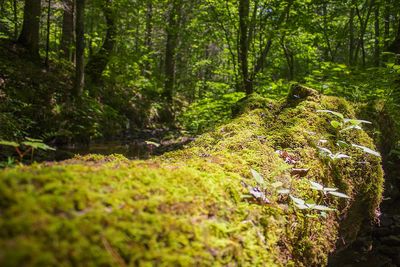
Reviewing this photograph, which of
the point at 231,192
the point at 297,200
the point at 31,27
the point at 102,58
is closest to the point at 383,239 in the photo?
the point at 297,200

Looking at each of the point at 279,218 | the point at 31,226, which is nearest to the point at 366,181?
the point at 279,218

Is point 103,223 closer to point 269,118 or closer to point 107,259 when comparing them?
point 107,259

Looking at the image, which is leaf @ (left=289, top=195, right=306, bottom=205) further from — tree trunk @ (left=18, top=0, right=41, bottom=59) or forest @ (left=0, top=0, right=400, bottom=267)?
tree trunk @ (left=18, top=0, right=41, bottom=59)

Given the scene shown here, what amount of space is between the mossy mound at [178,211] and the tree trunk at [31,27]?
1019 centimetres

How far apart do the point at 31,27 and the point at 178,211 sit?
38.4 ft

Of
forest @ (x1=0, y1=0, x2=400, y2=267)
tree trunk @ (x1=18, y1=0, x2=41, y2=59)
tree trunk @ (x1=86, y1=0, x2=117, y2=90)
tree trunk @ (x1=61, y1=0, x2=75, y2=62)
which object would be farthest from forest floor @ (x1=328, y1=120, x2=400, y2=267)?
tree trunk @ (x1=61, y1=0, x2=75, y2=62)

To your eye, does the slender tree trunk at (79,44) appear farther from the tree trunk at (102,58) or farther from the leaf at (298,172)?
the leaf at (298,172)

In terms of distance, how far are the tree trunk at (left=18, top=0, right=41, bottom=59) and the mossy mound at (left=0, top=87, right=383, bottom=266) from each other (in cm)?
1019

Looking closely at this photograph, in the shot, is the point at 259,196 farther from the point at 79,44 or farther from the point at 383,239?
the point at 79,44

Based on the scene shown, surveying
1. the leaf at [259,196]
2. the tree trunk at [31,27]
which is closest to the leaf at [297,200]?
the leaf at [259,196]

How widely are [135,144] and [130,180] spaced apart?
903 centimetres

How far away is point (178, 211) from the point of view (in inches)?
56.0

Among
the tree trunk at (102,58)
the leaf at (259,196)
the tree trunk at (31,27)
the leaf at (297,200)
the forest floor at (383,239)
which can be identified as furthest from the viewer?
the tree trunk at (102,58)

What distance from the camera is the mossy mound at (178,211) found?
39.8 inches
